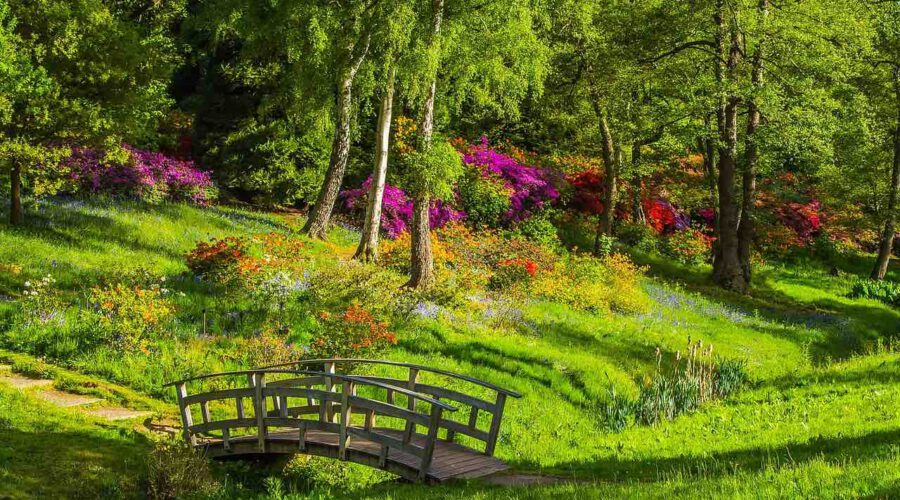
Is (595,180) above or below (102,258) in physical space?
above

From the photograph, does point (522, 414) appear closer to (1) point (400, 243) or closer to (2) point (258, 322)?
(2) point (258, 322)

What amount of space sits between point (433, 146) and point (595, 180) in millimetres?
16868

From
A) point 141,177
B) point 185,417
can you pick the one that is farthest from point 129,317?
point 141,177

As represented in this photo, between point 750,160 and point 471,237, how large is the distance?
10.3 m

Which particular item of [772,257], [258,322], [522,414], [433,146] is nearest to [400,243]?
[433,146]

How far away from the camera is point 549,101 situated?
94.0 ft

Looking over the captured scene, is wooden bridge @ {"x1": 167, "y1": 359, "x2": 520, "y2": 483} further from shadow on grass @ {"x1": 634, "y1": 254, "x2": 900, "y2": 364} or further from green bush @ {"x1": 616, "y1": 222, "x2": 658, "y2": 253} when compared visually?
green bush @ {"x1": 616, "y1": 222, "x2": 658, "y2": 253}

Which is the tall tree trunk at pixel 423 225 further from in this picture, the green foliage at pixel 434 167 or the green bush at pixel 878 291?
the green bush at pixel 878 291

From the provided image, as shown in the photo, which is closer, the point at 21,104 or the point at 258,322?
the point at 258,322

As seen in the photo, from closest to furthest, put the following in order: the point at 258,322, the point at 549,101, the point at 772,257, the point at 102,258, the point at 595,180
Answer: the point at 258,322 → the point at 102,258 → the point at 549,101 → the point at 595,180 → the point at 772,257

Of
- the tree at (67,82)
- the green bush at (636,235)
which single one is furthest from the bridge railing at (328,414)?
the green bush at (636,235)

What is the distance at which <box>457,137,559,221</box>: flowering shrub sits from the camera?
1098 inches

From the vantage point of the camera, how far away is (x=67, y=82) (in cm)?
1719

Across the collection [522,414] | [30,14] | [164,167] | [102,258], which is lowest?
[522,414]
